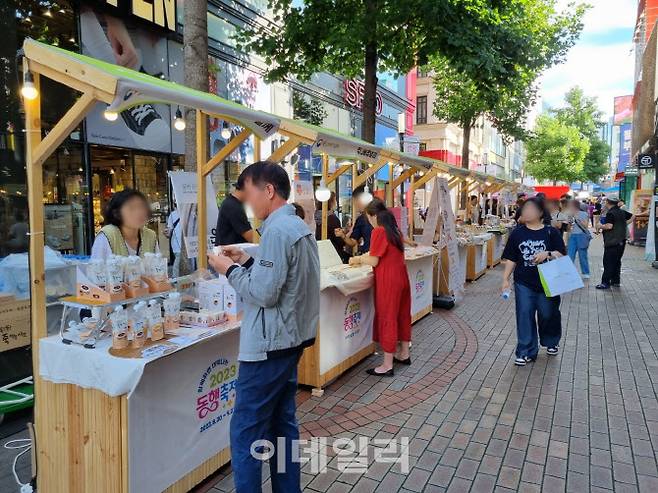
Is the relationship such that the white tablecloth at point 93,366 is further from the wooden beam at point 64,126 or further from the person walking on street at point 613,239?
the person walking on street at point 613,239

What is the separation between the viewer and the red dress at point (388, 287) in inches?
204

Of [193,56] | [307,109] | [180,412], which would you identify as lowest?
[180,412]

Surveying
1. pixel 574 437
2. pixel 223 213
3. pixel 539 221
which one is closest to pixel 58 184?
pixel 223 213

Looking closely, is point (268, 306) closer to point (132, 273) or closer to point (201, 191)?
point (132, 273)

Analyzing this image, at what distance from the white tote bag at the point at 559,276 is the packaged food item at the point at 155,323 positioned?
13.6ft

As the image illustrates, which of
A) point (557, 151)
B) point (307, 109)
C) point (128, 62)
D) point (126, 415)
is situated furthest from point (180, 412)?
point (557, 151)

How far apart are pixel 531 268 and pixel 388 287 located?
5.56 ft

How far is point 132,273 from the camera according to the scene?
9.89 feet

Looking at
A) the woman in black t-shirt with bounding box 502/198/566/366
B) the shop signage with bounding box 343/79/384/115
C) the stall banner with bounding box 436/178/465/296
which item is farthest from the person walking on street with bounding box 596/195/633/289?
the shop signage with bounding box 343/79/384/115

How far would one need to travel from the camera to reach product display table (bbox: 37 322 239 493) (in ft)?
8.61

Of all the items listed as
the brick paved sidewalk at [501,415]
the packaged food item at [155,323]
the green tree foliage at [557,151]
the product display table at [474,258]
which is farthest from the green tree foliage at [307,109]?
the green tree foliage at [557,151]

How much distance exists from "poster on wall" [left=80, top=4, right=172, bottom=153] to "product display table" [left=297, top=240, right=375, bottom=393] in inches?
203

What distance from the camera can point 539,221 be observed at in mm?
5660

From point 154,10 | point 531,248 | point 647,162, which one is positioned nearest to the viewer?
point 531,248
